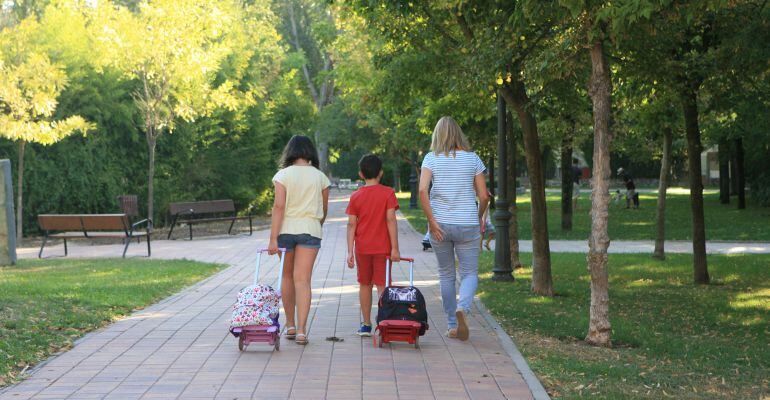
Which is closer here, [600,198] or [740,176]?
[600,198]

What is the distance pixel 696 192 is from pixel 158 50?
46.3 ft

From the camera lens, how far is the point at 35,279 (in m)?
13.6

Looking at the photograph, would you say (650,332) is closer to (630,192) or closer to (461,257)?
(461,257)

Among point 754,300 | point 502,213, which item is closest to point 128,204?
point 502,213

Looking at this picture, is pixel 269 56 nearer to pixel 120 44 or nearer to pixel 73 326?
pixel 120 44

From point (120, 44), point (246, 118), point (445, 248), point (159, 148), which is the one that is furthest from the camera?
point (246, 118)

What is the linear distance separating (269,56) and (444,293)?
32670mm

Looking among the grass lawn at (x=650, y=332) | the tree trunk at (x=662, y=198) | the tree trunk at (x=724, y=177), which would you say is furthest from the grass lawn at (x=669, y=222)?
the grass lawn at (x=650, y=332)

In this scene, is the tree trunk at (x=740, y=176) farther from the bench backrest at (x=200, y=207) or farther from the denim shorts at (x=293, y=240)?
the denim shorts at (x=293, y=240)

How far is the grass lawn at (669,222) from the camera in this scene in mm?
24656

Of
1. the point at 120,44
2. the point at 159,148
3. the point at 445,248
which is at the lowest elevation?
the point at 445,248

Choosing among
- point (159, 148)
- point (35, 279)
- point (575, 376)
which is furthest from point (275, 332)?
Result: point (159, 148)

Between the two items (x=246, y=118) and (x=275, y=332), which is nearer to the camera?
(x=275, y=332)

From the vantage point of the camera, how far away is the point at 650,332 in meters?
9.54
